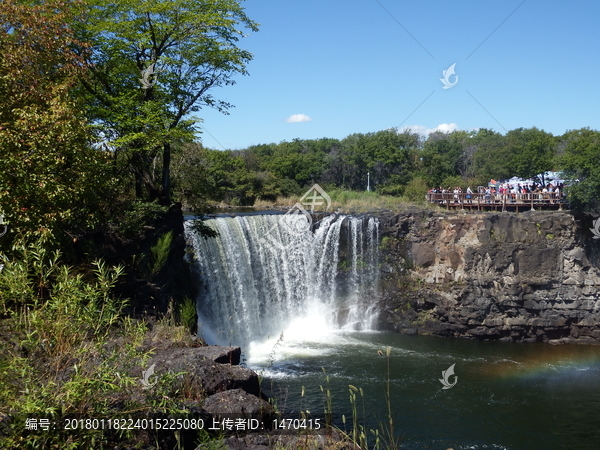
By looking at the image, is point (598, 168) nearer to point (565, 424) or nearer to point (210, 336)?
point (565, 424)

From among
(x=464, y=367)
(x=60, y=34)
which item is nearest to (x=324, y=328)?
(x=464, y=367)

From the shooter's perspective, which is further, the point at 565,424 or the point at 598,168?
the point at 598,168

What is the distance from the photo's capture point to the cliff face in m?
20.9

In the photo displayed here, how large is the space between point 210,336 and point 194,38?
9678 millimetres

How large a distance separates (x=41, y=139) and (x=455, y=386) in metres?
12.8

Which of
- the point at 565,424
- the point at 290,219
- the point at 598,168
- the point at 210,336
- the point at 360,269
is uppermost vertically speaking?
the point at 598,168

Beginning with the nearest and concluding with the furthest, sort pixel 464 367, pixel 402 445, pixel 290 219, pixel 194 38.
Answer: pixel 402 445 < pixel 194 38 < pixel 464 367 < pixel 290 219

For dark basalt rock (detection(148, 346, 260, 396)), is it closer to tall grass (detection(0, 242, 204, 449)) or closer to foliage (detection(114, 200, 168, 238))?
tall grass (detection(0, 242, 204, 449))

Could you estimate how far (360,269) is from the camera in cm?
2312

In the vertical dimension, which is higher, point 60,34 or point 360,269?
point 60,34

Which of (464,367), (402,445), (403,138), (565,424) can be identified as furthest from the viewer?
(403,138)

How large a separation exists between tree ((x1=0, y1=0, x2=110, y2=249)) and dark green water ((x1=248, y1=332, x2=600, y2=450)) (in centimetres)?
469

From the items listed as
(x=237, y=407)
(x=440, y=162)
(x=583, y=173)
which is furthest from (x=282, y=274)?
(x=440, y=162)

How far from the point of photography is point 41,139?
7.98m
